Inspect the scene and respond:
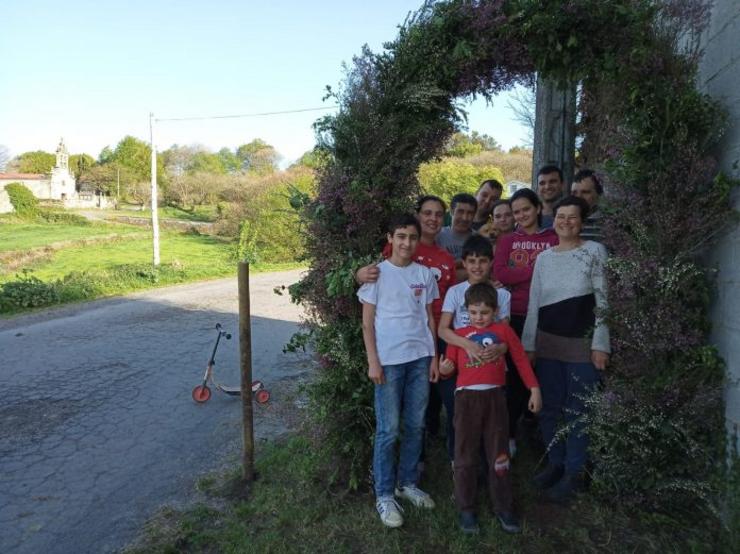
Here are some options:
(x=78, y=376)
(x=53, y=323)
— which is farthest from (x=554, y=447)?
(x=53, y=323)

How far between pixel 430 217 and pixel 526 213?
0.69 m

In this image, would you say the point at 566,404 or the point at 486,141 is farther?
the point at 486,141

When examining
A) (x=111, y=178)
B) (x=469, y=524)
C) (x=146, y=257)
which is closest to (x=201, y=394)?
(x=469, y=524)

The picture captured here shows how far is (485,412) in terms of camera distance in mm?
3180

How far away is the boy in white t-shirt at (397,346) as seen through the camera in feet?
10.8

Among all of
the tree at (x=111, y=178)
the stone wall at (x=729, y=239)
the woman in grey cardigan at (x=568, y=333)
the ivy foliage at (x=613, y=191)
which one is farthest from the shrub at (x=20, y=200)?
the stone wall at (x=729, y=239)

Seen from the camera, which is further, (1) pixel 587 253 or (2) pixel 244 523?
(2) pixel 244 523

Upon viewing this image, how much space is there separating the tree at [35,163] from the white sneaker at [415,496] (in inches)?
3393

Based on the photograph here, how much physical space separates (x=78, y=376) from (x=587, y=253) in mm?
6872

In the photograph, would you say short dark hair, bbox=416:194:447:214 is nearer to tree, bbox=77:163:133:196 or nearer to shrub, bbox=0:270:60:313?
shrub, bbox=0:270:60:313

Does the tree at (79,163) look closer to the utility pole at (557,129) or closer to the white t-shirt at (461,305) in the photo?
the utility pole at (557,129)

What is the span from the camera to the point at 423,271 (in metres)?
3.41

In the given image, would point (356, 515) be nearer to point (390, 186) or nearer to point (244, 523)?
point (244, 523)

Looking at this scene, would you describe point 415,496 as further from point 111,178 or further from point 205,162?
point 205,162
